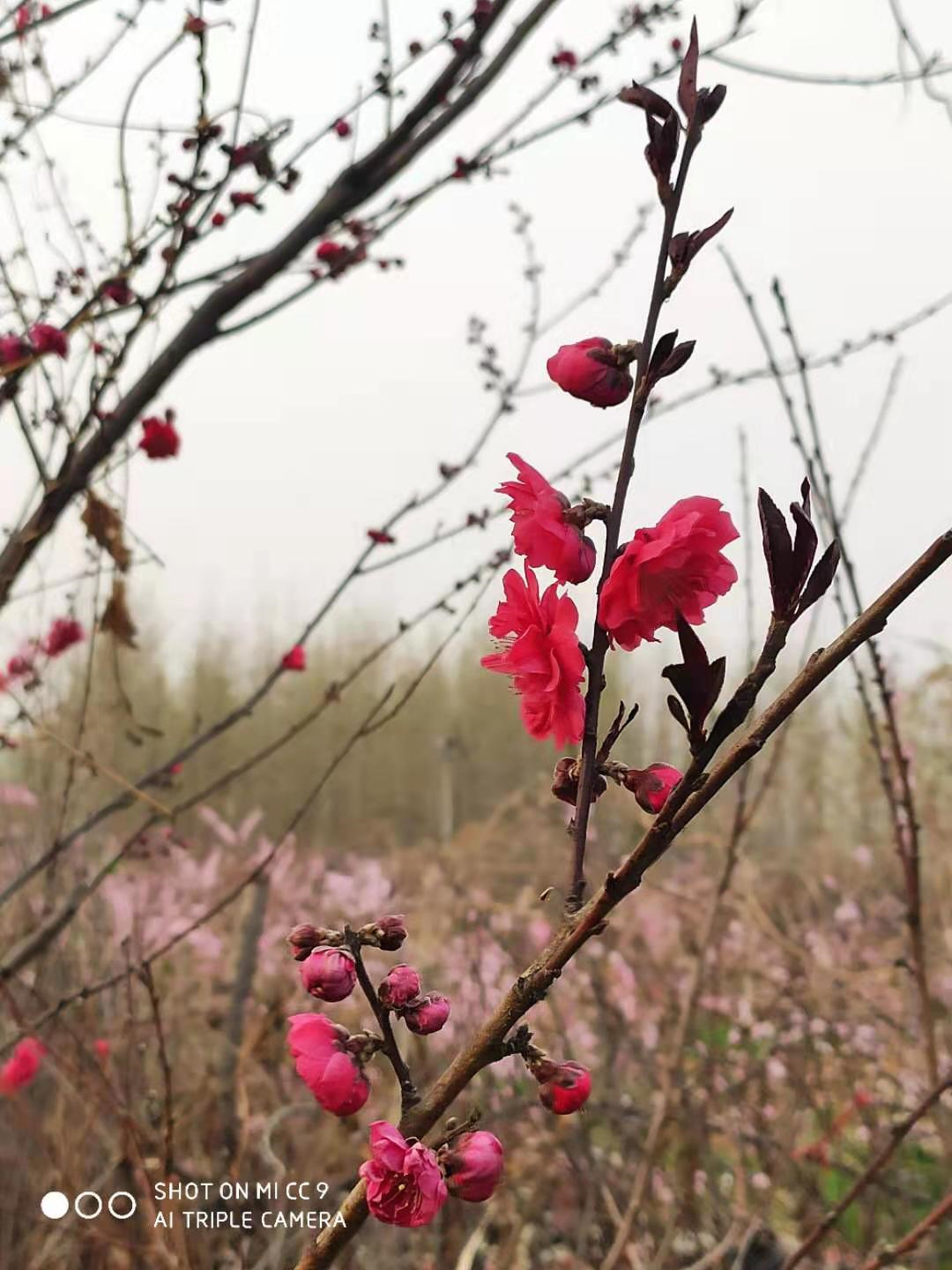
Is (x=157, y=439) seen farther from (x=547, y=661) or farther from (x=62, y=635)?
(x=547, y=661)

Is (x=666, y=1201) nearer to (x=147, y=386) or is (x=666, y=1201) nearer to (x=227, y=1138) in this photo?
(x=227, y=1138)

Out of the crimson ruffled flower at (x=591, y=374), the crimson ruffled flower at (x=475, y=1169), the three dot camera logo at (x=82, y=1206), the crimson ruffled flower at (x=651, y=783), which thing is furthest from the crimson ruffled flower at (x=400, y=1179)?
the three dot camera logo at (x=82, y=1206)

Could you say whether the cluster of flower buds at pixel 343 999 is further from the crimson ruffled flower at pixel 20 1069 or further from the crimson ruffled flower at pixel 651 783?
the crimson ruffled flower at pixel 20 1069

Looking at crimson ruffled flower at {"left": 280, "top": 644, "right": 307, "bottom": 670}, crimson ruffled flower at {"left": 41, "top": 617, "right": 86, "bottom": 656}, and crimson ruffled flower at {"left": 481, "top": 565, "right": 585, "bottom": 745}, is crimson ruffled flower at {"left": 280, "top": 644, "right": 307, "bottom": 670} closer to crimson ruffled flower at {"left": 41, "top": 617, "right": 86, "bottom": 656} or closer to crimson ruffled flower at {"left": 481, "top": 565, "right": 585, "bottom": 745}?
crimson ruffled flower at {"left": 41, "top": 617, "right": 86, "bottom": 656}

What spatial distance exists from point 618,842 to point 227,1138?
5.23 ft

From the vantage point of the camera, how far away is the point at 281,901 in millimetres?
3725

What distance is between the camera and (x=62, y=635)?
1.60 metres

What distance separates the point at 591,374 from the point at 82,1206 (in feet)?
4.40

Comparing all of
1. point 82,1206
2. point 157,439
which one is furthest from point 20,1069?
point 157,439

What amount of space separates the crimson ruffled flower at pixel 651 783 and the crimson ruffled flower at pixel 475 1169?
0.41 feet

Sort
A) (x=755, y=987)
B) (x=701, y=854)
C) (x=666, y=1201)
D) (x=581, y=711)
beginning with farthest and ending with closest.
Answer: (x=701, y=854) → (x=755, y=987) → (x=666, y=1201) → (x=581, y=711)

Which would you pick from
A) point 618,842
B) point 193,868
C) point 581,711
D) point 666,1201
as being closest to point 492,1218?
point 666,1201

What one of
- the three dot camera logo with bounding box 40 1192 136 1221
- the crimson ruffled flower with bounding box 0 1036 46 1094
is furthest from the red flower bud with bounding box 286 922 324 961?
the crimson ruffled flower with bounding box 0 1036 46 1094

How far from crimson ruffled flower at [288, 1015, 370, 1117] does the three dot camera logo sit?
2.06ft
